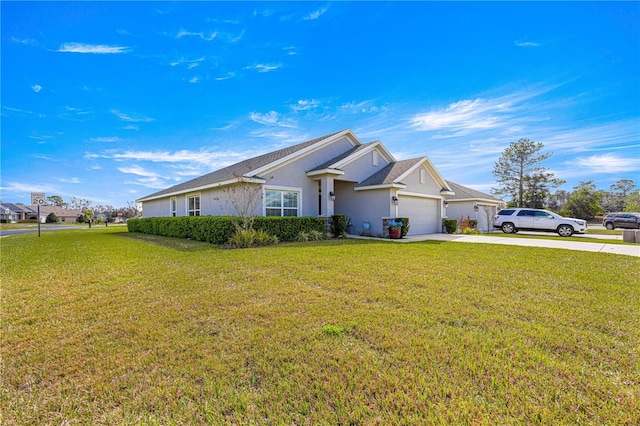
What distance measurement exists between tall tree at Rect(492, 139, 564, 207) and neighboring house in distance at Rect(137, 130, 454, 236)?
22.4 meters

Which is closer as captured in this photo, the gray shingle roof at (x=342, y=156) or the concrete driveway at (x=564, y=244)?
the concrete driveway at (x=564, y=244)

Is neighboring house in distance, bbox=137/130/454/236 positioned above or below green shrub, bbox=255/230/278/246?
above

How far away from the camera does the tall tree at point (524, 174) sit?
3281cm

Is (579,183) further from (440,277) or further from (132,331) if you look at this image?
(132,331)

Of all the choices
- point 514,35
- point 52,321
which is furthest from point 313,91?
point 52,321

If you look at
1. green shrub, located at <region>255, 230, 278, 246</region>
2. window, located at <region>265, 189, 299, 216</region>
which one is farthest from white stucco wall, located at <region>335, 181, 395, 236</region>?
green shrub, located at <region>255, 230, 278, 246</region>

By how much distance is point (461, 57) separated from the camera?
1236 centimetres

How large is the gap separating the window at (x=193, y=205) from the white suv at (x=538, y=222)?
20279mm

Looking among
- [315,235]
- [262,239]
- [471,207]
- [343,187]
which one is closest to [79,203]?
[343,187]

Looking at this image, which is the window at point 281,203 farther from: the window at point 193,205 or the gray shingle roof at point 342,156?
the window at point 193,205

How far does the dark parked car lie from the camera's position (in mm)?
21777

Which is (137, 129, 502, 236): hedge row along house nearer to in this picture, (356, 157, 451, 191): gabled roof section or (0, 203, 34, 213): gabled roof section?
(356, 157, 451, 191): gabled roof section

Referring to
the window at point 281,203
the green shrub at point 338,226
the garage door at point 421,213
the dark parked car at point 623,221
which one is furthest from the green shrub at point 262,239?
the dark parked car at point 623,221

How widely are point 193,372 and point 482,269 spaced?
6.37 m
